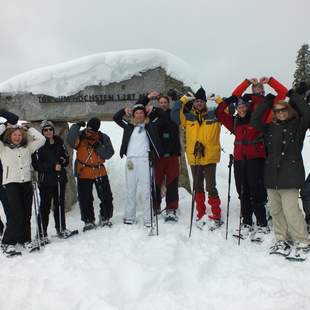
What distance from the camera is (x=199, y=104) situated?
6078 millimetres

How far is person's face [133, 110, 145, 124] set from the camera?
6293 mm

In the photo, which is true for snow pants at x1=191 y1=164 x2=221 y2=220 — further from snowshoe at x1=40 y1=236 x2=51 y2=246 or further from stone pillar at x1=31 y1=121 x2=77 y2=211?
stone pillar at x1=31 y1=121 x2=77 y2=211

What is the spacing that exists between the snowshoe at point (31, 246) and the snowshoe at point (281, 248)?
3457 millimetres

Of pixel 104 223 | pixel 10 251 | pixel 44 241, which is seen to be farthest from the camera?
pixel 104 223

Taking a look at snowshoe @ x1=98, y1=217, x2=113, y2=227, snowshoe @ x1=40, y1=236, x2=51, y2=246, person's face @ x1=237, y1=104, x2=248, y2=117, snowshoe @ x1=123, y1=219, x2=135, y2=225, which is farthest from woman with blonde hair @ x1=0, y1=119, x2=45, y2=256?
person's face @ x1=237, y1=104, x2=248, y2=117

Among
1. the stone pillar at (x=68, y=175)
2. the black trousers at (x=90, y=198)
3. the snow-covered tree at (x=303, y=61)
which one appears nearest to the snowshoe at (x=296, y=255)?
the black trousers at (x=90, y=198)

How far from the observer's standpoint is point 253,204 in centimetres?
563

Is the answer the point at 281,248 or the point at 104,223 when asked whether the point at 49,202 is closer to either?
the point at 104,223

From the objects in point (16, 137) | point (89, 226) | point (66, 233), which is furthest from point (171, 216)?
point (16, 137)

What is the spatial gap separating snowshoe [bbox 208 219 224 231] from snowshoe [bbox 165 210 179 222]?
2.02 ft

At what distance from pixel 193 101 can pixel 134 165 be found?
1.52 meters

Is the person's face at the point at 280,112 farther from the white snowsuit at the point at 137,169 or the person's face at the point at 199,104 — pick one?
the white snowsuit at the point at 137,169

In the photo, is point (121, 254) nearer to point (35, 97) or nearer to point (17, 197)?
point (17, 197)

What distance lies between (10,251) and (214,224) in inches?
127
